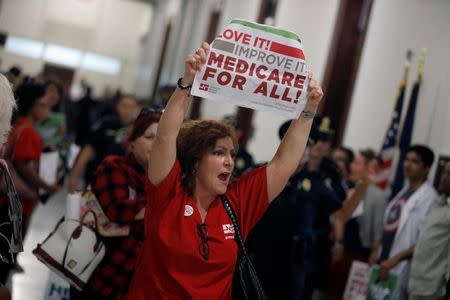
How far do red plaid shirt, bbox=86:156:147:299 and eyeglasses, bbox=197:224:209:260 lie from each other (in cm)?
75

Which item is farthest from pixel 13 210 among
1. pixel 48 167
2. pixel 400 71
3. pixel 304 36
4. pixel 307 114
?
pixel 304 36

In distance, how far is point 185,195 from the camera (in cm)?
267

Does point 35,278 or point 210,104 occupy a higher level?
point 210,104

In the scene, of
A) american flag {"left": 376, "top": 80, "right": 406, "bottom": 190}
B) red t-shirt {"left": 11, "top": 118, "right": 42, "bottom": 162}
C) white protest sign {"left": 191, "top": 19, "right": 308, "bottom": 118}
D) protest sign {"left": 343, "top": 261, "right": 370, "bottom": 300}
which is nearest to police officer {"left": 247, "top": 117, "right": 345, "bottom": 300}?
protest sign {"left": 343, "top": 261, "right": 370, "bottom": 300}

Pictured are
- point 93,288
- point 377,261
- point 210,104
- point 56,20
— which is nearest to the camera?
point 93,288

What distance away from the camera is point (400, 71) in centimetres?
782

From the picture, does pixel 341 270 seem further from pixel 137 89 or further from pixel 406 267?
pixel 137 89

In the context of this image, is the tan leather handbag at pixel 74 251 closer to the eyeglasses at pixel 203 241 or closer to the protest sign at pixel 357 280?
the eyeglasses at pixel 203 241

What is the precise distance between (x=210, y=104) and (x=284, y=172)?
1275 centimetres

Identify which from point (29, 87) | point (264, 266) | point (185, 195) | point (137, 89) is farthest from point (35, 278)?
point (137, 89)

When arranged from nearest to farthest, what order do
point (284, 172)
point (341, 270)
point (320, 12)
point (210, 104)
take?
point (284, 172) < point (341, 270) < point (320, 12) < point (210, 104)

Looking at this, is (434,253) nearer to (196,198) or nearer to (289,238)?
(289,238)

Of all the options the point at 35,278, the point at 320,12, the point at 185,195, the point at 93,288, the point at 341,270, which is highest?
the point at 320,12

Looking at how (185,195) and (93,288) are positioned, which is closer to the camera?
(185,195)
